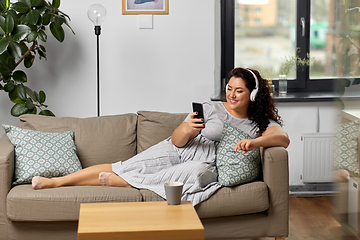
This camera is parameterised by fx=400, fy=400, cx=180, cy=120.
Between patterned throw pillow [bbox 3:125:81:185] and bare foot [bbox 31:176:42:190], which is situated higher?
patterned throw pillow [bbox 3:125:81:185]

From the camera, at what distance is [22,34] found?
2.69 metres

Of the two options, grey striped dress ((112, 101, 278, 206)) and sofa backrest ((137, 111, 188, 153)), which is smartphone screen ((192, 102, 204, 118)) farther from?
sofa backrest ((137, 111, 188, 153))

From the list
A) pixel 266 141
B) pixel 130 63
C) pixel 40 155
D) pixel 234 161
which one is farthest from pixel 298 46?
pixel 40 155

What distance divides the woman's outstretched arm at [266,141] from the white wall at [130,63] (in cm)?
123

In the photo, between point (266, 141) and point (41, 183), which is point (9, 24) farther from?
point (266, 141)

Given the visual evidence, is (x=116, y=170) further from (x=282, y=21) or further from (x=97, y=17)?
(x=282, y=21)

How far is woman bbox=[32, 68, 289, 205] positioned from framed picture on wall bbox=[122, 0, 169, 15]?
47.4 inches

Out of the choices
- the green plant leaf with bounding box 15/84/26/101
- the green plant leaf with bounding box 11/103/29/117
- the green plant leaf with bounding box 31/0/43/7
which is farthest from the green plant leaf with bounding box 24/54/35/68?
Answer: the green plant leaf with bounding box 31/0/43/7

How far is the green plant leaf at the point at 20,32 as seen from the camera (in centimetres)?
268

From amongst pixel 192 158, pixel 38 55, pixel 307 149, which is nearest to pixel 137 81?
pixel 38 55

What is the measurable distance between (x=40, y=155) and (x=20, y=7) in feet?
3.66

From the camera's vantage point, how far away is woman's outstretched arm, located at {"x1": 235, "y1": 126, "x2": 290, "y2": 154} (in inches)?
84.7

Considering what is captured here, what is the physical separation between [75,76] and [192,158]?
1.50m

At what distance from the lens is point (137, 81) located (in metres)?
3.41
